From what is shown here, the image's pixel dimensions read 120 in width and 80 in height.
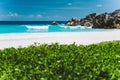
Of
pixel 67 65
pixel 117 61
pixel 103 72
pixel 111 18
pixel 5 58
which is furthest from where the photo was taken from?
pixel 111 18

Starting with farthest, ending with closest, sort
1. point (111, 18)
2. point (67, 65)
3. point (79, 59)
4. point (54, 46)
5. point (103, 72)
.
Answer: point (111, 18) → point (54, 46) → point (79, 59) → point (67, 65) → point (103, 72)

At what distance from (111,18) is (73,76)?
5202cm

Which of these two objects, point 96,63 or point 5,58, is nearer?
point 96,63

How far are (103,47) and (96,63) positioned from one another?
4071 mm

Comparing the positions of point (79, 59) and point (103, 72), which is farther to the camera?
point (79, 59)

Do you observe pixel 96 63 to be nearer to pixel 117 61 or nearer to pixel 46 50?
pixel 117 61

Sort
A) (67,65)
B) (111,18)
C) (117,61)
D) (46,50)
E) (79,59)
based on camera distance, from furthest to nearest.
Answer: (111,18)
(46,50)
(79,59)
(117,61)
(67,65)

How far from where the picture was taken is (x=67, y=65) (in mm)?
7422

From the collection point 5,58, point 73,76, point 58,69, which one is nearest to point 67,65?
point 58,69

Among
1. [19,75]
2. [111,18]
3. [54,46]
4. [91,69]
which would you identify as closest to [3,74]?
[19,75]

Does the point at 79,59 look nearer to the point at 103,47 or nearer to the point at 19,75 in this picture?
the point at 19,75

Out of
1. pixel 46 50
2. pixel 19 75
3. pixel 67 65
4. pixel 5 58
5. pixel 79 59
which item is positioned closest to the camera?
pixel 19 75

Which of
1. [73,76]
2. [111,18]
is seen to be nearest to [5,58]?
[73,76]

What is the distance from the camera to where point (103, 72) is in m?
6.87
